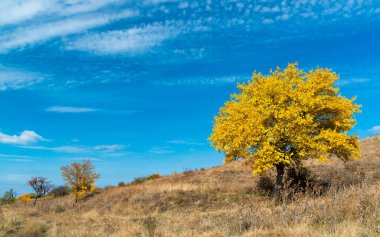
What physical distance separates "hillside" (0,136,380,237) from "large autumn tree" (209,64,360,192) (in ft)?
8.18

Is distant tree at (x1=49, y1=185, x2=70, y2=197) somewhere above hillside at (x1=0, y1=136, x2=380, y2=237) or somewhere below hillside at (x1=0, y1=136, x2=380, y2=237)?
above

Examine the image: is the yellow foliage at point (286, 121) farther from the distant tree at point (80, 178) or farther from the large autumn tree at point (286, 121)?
the distant tree at point (80, 178)

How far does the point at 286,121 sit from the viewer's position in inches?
883

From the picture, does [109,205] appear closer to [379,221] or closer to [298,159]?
[298,159]

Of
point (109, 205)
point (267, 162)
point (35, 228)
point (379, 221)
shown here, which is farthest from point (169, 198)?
point (379, 221)

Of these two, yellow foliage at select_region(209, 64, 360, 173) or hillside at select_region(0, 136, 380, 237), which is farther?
yellow foliage at select_region(209, 64, 360, 173)

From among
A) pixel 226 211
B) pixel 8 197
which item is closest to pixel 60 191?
pixel 8 197

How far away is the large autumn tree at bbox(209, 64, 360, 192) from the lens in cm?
2214

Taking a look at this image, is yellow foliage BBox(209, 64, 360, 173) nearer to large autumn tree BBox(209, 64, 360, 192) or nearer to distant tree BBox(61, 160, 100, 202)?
large autumn tree BBox(209, 64, 360, 192)

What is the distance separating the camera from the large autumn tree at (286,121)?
22.1 meters

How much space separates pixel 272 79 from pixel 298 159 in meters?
5.74

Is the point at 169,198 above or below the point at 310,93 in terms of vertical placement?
below

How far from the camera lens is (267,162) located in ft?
72.9

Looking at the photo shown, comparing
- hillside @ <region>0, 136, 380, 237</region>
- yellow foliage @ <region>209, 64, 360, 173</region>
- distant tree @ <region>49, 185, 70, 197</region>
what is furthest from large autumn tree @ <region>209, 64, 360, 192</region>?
distant tree @ <region>49, 185, 70, 197</region>
